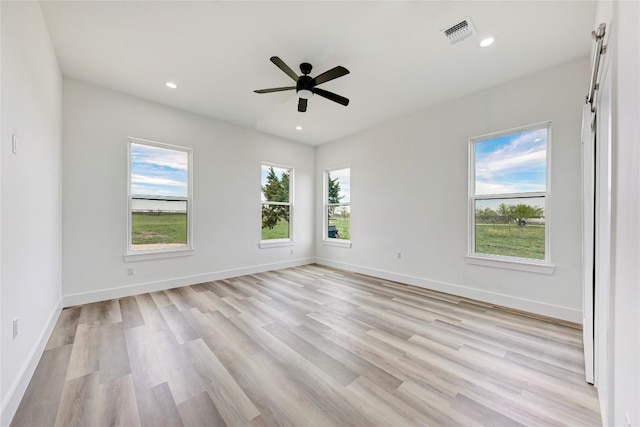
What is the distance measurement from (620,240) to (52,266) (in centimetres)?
448

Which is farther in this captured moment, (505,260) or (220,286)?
(220,286)

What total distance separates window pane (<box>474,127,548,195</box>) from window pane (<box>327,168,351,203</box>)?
2.52m

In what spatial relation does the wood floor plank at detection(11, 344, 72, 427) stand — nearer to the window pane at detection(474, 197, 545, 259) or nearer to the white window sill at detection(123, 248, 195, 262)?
the white window sill at detection(123, 248, 195, 262)

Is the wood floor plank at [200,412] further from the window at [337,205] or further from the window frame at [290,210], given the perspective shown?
the window at [337,205]

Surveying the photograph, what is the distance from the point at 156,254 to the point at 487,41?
5.04 m

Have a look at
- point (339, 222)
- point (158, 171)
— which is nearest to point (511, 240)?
point (339, 222)

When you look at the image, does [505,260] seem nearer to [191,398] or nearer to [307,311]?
[307,311]

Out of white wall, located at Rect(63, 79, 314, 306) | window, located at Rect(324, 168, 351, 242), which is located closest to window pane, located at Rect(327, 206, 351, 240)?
window, located at Rect(324, 168, 351, 242)

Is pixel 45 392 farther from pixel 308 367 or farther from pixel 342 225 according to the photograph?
pixel 342 225

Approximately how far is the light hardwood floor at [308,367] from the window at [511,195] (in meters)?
0.82

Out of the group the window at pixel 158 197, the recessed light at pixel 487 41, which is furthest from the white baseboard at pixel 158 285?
the recessed light at pixel 487 41

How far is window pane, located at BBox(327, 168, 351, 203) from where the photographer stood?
557cm

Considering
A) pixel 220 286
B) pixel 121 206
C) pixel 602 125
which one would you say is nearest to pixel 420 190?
pixel 602 125

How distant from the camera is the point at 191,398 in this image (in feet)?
5.45
